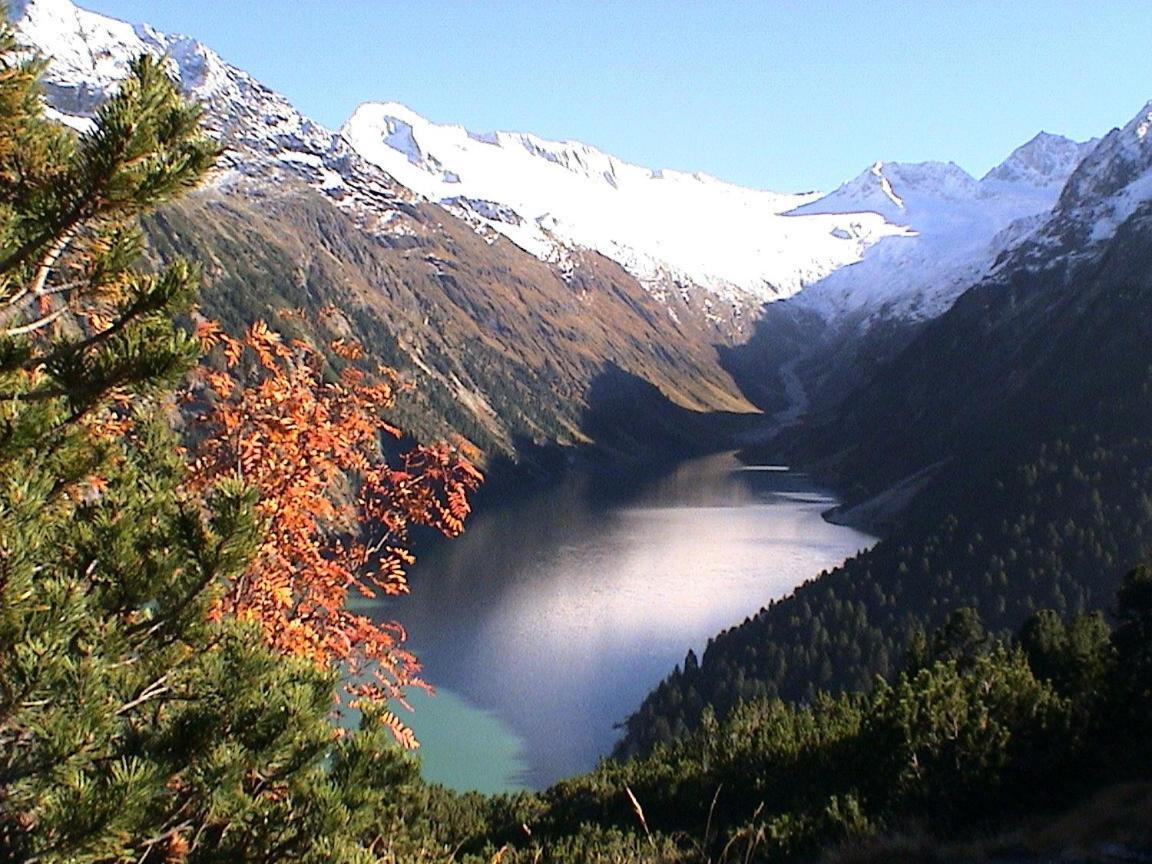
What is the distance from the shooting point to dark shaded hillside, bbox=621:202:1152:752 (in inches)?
2510

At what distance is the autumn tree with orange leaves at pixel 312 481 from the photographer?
8688mm

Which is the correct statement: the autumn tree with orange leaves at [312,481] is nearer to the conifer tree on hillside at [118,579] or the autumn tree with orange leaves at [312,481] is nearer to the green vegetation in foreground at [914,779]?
the conifer tree on hillside at [118,579]

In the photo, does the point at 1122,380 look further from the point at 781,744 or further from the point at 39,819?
the point at 39,819

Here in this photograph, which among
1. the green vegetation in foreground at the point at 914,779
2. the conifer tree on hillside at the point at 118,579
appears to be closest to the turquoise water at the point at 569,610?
the green vegetation in foreground at the point at 914,779

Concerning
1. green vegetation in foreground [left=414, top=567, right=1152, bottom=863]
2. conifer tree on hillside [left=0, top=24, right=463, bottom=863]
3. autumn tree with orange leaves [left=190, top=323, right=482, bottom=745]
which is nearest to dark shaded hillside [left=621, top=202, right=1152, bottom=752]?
green vegetation in foreground [left=414, top=567, right=1152, bottom=863]

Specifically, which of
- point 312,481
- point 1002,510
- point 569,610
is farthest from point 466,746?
point 1002,510

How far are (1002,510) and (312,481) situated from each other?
10064cm

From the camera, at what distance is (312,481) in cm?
911

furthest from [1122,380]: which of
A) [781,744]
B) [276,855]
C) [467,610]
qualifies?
[276,855]

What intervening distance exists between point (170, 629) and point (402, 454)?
672cm

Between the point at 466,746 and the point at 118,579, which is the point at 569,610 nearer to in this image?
the point at 466,746

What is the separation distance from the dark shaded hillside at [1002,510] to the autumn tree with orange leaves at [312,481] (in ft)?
137

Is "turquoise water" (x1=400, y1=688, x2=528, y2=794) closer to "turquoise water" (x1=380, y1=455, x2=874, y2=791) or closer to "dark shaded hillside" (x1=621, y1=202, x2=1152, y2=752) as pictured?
"turquoise water" (x1=380, y1=455, x2=874, y2=791)

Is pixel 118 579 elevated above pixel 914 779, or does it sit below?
above
